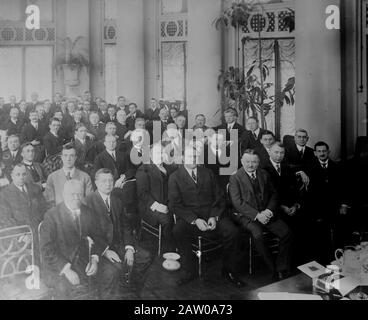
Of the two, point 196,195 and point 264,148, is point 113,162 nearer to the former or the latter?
point 196,195

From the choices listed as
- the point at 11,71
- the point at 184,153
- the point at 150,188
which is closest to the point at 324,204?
the point at 184,153

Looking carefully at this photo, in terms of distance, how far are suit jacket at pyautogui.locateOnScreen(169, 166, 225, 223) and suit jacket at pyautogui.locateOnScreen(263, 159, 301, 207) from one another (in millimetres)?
515

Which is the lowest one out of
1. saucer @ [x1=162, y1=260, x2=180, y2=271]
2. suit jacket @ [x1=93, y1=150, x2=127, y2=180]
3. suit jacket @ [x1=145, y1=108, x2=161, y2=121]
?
saucer @ [x1=162, y1=260, x2=180, y2=271]

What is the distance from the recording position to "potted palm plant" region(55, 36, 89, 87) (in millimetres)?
6441

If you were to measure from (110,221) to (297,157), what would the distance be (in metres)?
1.96

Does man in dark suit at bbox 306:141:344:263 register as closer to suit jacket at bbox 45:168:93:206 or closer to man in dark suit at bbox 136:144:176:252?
man in dark suit at bbox 136:144:176:252

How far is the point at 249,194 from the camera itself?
4.21 metres

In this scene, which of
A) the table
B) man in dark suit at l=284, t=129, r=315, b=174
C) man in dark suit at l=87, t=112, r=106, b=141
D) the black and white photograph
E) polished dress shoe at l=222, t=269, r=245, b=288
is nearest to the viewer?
the table

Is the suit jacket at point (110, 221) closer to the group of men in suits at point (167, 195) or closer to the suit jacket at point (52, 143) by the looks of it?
the group of men in suits at point (167, 195)

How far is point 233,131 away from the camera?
5.10 metres

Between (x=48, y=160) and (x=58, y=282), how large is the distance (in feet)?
5.06

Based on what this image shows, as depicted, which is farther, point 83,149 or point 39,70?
point 39,70

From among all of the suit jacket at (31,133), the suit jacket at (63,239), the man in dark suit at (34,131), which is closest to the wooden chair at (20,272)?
the suit jacket at (63,239)

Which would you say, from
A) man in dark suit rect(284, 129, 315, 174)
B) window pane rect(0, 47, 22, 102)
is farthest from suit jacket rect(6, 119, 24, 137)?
man in dark suit rect(284, 129, 315, 174)
